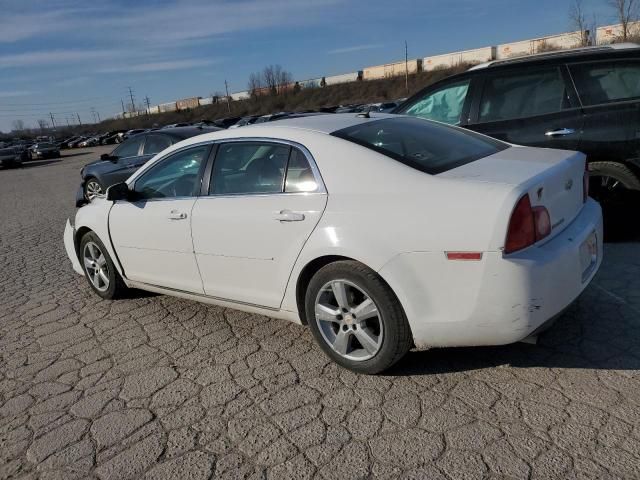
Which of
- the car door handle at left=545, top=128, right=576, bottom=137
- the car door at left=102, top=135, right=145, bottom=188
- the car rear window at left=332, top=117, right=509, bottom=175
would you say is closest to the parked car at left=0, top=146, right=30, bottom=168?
the car door at left=102, top=135, right=145, bottom=188

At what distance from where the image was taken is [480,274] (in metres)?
2.64

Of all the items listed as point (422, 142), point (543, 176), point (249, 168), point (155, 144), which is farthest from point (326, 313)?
point (155, 144)

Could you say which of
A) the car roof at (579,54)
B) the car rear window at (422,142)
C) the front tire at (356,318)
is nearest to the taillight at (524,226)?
Result: the car rear window at (422,142)

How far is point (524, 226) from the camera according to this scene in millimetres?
2641

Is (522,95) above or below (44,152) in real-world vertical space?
above

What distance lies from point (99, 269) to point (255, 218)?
91.3 inches

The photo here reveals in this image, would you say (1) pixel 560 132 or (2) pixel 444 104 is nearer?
(1) pixel 560 132

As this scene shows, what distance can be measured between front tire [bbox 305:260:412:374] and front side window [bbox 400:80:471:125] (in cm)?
332

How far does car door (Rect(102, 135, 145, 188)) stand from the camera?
11.1m

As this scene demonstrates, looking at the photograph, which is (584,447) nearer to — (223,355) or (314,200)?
(314,200)

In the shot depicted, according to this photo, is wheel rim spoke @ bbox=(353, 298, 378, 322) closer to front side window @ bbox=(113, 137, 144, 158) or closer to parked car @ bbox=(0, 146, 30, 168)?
front side window @ bbox=(113, 137, 144, 158)

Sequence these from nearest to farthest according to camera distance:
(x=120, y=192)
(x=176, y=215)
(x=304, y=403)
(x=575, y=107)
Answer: (x=304, y=403) < (x=176, y=215) < (x=120, y=192) < (x=575, y=107)

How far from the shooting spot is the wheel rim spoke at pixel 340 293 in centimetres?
312

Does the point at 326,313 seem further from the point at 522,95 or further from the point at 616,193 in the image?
the point at 522,95
